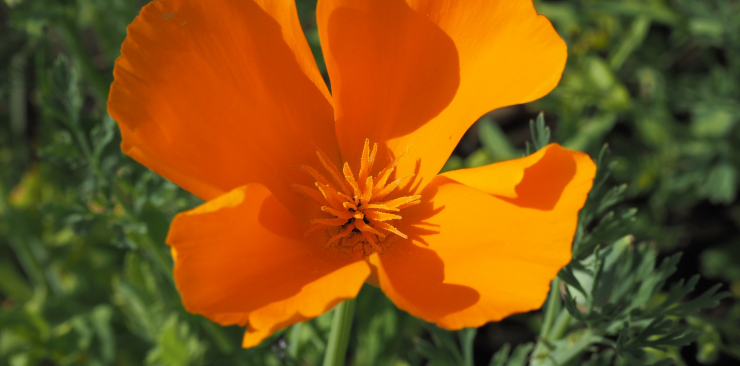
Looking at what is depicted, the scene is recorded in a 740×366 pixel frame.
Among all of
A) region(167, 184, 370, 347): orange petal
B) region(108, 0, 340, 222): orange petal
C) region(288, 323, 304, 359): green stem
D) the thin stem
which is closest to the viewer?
region(167, 184, 370, 347): orange petal

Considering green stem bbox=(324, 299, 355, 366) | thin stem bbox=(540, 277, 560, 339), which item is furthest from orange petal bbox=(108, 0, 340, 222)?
thin stem bbox=(540, 277, 560, 339)

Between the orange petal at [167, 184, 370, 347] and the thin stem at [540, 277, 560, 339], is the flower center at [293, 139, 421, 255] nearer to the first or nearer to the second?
the orange petal at [167, 184, 370, 347]

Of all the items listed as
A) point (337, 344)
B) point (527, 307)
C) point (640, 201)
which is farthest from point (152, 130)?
point (640, 201)

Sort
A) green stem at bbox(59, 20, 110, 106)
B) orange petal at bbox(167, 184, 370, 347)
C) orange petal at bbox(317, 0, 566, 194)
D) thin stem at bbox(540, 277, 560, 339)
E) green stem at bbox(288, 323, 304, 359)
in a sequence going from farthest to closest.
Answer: green stem at bbox(59, 20, 110, 106)
green stem at bbox(288, 323, 304, 359)
thin stem at bbox(540, 277, 560, 339)
orange petal at bbox(317, 0, 566, 194)
orange petal at bbox(167, 184, 370, 347)

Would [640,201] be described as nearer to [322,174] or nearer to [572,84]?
[572,84]

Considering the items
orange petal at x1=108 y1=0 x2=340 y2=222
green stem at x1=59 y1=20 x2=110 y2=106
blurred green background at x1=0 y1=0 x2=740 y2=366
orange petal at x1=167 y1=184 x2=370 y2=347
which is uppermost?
orange petal at x1=108 y1=0 x2=340 y2=222

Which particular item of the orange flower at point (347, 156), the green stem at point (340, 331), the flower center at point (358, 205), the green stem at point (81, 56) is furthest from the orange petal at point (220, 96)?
the green stem at point (81, 56)

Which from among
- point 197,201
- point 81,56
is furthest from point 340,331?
point 81,56
